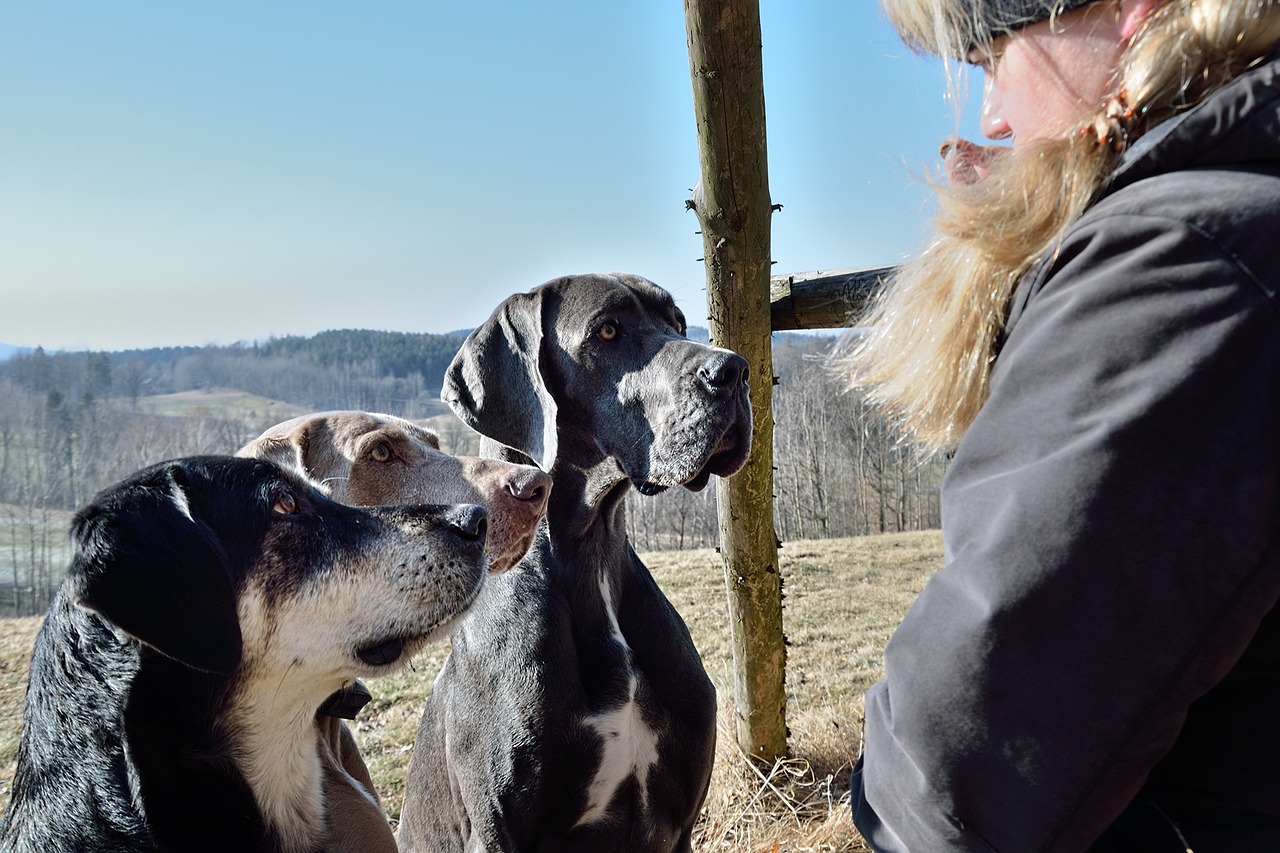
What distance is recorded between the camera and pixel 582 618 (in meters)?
3.36

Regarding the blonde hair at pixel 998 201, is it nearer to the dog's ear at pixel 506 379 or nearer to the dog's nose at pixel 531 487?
the dog's nose at pixel 531 487

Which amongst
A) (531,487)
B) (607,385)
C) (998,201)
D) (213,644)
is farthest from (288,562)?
(998,201)

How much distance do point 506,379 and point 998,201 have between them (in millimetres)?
2719

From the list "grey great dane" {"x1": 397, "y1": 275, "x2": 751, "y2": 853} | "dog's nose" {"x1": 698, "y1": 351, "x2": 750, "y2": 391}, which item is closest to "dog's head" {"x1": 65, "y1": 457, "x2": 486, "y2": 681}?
"grey great dane" {"x1": 397, "y1": 275, "x2": 751, "y2": 853}

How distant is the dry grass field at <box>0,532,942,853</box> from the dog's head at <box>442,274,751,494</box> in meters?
1.21

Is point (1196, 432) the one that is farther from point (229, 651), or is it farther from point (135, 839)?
point (135, 839)

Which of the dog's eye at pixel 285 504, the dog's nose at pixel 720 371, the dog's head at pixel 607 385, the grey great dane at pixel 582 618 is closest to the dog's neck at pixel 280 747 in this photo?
the dog's eye at pixel 285 504

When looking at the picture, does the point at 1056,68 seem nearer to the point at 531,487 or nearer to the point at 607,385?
the point at 531,487

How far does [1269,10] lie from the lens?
111cm

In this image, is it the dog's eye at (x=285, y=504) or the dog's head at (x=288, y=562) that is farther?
the dog's eye at (x=285, y=504)

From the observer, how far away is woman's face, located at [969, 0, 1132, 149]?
1.25 m

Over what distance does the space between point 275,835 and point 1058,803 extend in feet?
7.70

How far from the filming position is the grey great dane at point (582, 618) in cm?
314

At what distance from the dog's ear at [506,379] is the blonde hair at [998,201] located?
2.19 meters
